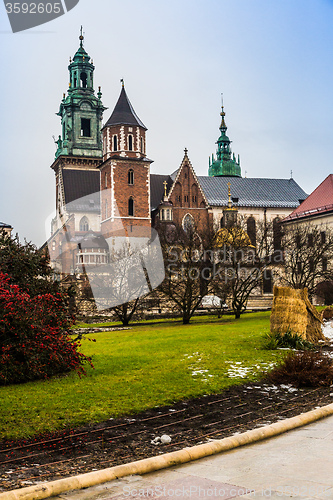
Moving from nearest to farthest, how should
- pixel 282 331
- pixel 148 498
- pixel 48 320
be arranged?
1. pixel 148 498
2. pixel 48 320
3. pixel 282 331

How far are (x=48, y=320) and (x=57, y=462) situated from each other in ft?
17.1

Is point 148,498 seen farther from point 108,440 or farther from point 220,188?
point 220,188

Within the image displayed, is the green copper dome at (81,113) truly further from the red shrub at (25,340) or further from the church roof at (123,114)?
the red shrub at (25,340)

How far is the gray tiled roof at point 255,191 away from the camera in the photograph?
77.4 m

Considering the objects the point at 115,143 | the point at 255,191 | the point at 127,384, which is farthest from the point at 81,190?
the point at 127,384

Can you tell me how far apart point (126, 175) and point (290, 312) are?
5004 centimetres

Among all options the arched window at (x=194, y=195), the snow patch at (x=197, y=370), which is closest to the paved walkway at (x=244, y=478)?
the snow patch at (x=197, y=370)

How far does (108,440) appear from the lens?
7219 millimetres

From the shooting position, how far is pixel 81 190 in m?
79.8

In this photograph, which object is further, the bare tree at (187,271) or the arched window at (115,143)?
the arched window at (115,143)

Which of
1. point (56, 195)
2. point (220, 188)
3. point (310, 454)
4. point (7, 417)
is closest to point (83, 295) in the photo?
point (7, 417)

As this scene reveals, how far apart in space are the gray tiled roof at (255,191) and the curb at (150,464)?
225ft

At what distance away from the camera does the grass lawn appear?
8227 millimetres

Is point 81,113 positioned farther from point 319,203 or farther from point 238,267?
point 238,267
